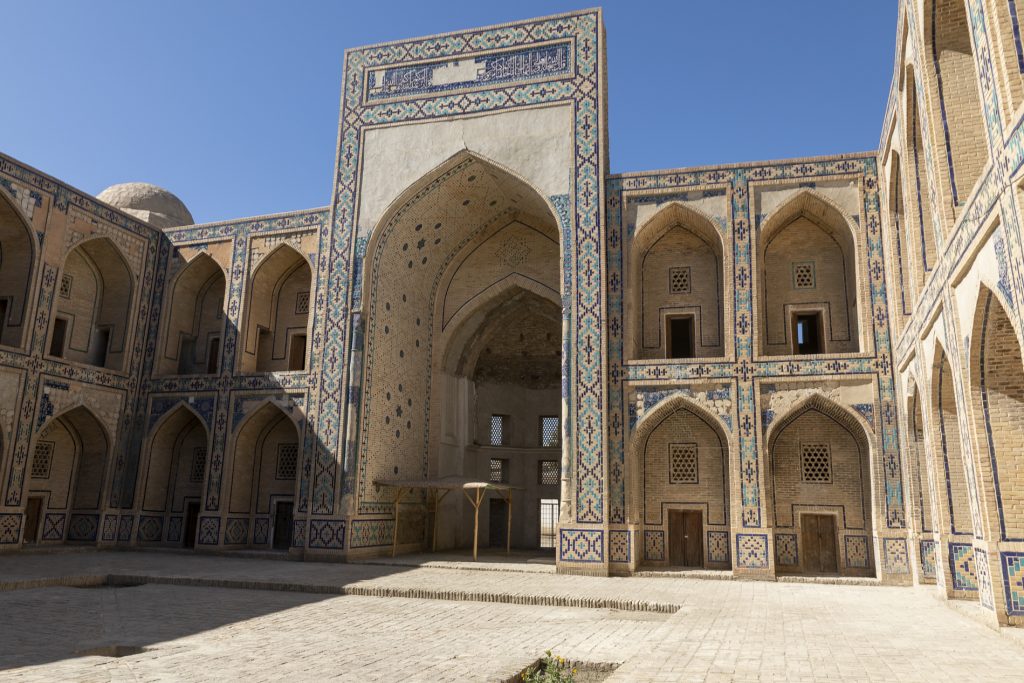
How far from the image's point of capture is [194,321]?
16.7 m

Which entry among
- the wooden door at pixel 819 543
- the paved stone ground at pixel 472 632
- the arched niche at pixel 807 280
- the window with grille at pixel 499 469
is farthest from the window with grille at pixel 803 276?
the window with grille at pixel 499 469

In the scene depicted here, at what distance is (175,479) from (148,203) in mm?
6924

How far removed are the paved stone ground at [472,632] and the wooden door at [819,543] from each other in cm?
144

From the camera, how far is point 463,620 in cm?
762

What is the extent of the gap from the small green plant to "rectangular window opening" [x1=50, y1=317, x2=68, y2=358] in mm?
13040

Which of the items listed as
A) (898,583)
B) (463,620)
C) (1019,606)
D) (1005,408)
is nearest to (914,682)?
(1019,606)

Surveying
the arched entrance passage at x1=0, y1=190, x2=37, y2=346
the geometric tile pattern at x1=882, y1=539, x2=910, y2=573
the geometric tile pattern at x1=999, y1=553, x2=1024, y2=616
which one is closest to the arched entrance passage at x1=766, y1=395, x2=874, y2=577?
the geometric tile pattern at x1=882, y1=539, x2=910, y2=573

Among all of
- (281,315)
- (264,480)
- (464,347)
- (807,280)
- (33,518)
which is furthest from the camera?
(464,347)

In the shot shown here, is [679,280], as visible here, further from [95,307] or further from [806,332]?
[95,307]

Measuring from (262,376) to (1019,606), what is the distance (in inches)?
485

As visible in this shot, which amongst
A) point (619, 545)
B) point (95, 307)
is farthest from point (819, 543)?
point (95, 307)

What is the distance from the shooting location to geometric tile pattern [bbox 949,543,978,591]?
27.8 ft

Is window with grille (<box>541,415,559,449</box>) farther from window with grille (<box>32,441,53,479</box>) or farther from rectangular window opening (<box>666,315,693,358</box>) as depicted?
window with grille (<box>32,441,53,479</box>)

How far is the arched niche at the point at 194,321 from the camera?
52.5ft
